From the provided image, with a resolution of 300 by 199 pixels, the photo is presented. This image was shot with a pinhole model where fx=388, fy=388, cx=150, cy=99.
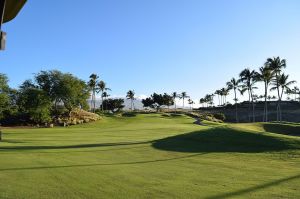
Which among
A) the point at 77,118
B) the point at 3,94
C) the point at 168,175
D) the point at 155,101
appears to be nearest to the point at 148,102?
the point at 155,101

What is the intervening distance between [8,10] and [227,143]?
2710 cm

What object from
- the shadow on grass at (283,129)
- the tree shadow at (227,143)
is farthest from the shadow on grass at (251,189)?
the shadow on grass at (283,129)

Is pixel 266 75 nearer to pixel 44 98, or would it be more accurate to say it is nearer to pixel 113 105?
pixel 44 98

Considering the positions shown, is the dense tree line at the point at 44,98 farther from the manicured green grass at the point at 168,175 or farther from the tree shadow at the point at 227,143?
the manicured green grass at the point at 168,175

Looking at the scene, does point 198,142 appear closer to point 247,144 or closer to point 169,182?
point 247,144

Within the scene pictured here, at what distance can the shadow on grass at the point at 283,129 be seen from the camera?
151ft

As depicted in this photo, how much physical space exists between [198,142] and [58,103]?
68.5 meters

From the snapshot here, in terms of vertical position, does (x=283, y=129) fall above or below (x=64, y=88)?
below

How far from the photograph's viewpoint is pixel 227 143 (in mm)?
31172

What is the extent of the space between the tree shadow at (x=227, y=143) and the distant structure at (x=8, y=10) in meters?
23.1

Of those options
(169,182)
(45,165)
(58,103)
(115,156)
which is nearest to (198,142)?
(115,156)

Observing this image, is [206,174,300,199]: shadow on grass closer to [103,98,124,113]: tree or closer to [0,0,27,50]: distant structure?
[0,0,27,50]: distant structure

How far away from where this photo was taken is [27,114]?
84750 millimetres

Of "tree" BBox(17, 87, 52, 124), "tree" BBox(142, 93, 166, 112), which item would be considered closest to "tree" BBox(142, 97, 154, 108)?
"tree" BBox(142, 93, 166, 112)
